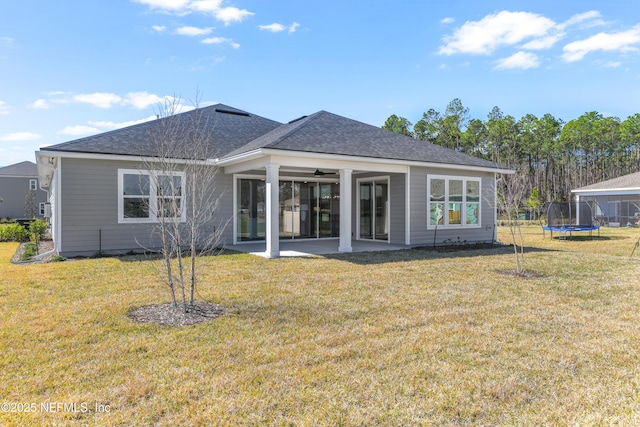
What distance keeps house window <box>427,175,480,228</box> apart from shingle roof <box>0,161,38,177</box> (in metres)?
37.1

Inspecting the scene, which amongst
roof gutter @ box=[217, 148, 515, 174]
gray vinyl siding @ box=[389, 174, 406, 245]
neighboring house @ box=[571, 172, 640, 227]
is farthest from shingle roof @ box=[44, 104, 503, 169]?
neighboring house @ box=[571, 172, 640, 227]

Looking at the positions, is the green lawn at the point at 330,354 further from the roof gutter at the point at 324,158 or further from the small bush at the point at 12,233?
the small bush at the point at 12,233

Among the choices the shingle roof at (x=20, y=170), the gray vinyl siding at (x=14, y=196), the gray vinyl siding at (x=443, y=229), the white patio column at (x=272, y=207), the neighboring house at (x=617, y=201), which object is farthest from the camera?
the shingle roof at (x=20, y=170)

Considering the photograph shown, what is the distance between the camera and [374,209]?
1344cm

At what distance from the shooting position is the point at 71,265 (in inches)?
336

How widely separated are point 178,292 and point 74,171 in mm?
6032

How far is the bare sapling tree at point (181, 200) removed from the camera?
5008mm

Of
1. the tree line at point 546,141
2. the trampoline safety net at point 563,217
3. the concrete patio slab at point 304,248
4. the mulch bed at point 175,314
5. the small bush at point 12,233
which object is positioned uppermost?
the tree line at point 546,141

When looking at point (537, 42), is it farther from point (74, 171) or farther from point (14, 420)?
point (14, 420)

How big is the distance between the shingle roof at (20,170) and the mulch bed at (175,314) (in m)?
38.6

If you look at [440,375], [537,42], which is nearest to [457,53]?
[537,42]

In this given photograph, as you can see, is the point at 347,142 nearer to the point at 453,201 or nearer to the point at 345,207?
the point at 345,207

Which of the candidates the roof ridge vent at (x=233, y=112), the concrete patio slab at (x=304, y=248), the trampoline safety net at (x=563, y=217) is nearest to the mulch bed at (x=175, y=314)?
the concrete patio slab at (x=304, y=248)

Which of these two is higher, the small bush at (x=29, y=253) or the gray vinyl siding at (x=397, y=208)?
the gray vinyl siding at (x=397, y=208)
